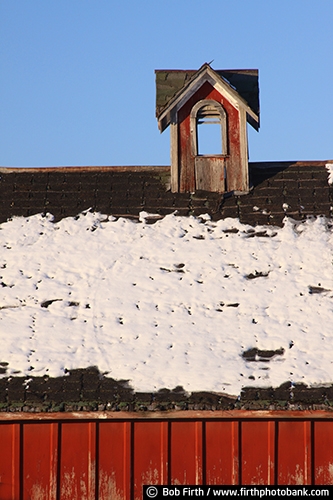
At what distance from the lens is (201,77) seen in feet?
43.2

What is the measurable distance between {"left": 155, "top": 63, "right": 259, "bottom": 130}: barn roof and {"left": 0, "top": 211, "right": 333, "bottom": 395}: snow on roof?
243 cm

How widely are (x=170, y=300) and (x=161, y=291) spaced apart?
242 millimetres

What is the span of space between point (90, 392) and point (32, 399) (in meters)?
0.68

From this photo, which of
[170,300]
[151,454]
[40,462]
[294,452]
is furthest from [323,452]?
[40,462]

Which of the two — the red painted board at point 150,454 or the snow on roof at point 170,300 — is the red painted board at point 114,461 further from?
the snow on roof at point 170,300

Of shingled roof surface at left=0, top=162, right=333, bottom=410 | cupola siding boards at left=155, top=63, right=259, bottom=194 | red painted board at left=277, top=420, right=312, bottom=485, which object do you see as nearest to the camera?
shingled roof surface at left=0, top=162, right=333, bottom=410

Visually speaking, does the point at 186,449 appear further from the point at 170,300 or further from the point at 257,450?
the point at 170,300

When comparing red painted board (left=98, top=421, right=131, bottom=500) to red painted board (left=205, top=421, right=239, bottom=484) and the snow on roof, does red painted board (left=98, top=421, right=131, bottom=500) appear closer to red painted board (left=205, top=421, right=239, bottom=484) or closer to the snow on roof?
the snow on roof

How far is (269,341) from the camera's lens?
30.8ft

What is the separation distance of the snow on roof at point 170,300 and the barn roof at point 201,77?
7.96 ft

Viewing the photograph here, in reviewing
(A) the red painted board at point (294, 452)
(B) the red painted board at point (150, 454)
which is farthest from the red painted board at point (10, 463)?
(A) the red painted board at point (294, 452)

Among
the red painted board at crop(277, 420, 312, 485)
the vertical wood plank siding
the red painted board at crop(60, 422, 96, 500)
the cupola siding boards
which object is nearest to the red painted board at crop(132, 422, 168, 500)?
the vertical wood plank siding

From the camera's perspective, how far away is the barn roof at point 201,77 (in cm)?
1313

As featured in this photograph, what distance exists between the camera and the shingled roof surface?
8750 millimetres
